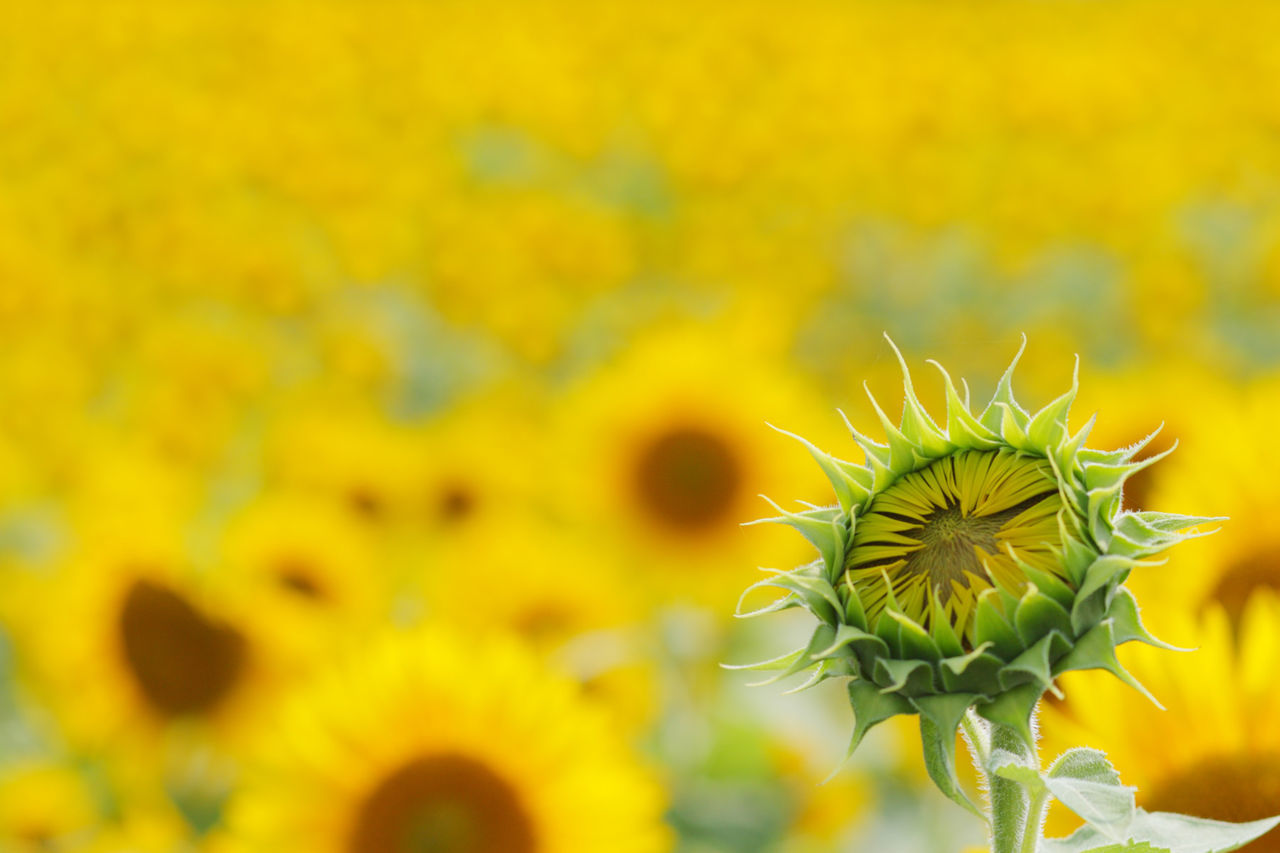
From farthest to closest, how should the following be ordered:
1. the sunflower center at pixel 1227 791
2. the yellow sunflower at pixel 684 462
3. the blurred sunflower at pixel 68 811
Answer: the yellow sunflower at pixel 684 462
the blurred sunflower at pixel 68 811
the sunflower center at pixel 1227 791

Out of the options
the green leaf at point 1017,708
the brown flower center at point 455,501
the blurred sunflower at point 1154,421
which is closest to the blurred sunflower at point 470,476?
the brown flower center at point 455,501

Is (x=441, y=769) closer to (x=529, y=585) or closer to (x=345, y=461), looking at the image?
(x=529, y=585)

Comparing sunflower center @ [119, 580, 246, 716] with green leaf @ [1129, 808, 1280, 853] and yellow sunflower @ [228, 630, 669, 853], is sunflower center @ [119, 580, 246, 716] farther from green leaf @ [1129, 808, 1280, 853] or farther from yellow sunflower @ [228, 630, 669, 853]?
green leaf @ [1129, 808, 1280, 853]

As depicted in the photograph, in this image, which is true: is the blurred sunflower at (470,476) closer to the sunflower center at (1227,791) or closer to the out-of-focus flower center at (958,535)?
the sunflower center at (1227,791)

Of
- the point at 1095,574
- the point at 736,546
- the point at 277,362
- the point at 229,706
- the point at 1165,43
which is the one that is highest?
the point at 1165,43

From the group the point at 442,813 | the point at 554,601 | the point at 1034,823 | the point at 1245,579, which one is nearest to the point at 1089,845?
the point at 1034,823

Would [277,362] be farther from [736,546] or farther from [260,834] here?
[260,834]

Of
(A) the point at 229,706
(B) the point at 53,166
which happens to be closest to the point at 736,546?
(A) the point at 229,706
